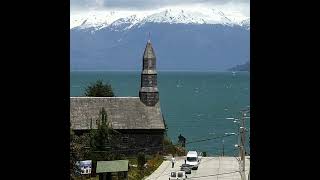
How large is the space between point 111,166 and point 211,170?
10826mm

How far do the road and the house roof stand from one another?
5070 millimetres

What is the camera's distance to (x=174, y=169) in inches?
1650

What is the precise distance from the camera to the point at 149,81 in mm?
50844

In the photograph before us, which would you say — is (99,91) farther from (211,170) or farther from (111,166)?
(111,166)

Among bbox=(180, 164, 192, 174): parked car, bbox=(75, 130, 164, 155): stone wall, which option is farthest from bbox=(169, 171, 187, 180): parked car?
bbox=(75, 130, 164, 155): stone wall

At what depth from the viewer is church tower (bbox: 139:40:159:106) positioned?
162ft

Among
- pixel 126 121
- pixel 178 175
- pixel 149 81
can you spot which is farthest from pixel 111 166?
pixel 149 81

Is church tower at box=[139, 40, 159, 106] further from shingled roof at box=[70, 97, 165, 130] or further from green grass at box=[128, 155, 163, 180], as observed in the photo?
green grass at box=[128, 155, 163, 180]

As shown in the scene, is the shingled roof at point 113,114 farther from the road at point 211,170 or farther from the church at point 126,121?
the road at point 211,170
